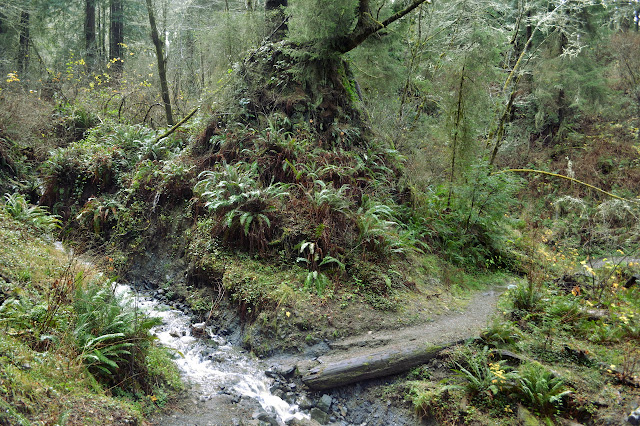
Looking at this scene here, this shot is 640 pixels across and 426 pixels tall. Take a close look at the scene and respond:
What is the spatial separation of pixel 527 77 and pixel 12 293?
859 inches

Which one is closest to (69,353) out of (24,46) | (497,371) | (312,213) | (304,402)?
(304,402)

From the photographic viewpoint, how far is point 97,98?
15.3 meters

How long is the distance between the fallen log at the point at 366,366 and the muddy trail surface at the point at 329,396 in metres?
0.08

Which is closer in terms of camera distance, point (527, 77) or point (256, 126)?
point (256, 126)

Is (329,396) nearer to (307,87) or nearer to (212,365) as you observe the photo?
(212,365)

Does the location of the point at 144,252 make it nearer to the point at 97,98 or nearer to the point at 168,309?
the point at 168,309

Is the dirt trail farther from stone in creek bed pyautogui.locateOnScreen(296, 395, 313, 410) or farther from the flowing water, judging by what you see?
the flowing water

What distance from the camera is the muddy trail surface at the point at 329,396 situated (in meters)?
5.23

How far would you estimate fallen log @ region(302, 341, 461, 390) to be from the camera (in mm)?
5824

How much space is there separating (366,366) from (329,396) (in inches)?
28.5

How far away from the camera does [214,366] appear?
247 inches

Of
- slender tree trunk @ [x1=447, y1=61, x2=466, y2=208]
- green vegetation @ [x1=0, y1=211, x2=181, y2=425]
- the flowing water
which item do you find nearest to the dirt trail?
the flowing water

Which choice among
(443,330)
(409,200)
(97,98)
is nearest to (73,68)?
(97,98)

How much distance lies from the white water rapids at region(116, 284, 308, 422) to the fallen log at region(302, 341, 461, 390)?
56cm
